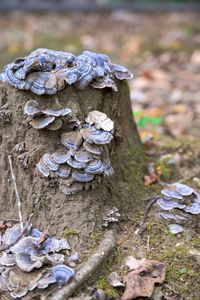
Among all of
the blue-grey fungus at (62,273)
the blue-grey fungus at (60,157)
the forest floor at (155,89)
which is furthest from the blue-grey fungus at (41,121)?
the blue-grey fungus at (62,273)

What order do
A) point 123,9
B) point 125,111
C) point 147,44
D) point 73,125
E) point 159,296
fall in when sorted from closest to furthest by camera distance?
point 159,296 → point 73,125 → point 125,111 → point 147,44 → point 123,9

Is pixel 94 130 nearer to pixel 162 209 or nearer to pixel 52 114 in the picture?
pixel 52 114

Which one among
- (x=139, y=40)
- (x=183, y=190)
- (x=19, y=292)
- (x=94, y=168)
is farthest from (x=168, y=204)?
(x=139, y=40)

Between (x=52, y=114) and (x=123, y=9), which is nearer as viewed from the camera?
(x=52, y=114)

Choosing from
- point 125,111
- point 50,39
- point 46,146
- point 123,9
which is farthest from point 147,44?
point 46,146

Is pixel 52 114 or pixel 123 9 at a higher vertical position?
pixel 52 114

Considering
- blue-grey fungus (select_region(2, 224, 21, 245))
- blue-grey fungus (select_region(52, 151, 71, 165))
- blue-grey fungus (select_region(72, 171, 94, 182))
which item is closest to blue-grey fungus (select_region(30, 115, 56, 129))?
blue-grey fungus (select_region(52, 151, 71, 165))

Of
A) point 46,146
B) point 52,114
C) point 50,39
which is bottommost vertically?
point 50,39

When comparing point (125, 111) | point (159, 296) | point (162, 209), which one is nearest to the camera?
point (159, 296)
